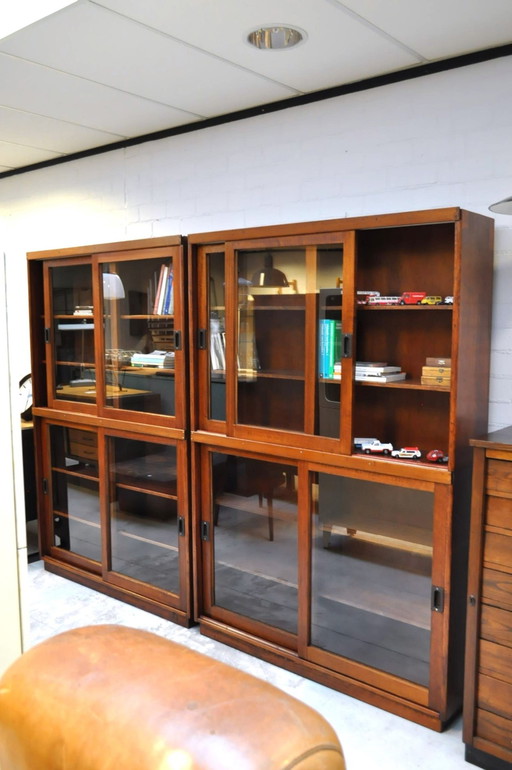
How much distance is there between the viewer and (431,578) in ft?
7.71

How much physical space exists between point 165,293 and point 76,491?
1385mm

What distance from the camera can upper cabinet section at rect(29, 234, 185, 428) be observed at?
3.12 metres

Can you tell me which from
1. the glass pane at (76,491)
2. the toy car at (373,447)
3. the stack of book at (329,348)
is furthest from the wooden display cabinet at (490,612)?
the glass pane at (76,491)

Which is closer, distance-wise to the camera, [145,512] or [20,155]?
[145,512]

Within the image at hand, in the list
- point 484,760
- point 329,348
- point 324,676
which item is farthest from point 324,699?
point 329,348

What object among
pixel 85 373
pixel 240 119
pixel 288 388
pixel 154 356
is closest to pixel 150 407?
pixel 154 356

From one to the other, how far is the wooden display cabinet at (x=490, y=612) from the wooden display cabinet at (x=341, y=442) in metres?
0.14

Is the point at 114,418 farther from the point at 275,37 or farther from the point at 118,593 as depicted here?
the point at 275,37

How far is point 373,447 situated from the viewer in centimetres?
244

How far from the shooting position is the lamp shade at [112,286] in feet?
10.9

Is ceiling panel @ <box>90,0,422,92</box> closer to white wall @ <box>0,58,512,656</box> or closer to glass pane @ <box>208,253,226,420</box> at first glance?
white wall @ <box>0,58,512,656</box>

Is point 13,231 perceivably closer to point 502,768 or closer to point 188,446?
point 188,446

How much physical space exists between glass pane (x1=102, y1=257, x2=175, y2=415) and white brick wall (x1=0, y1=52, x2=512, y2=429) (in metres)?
0.43

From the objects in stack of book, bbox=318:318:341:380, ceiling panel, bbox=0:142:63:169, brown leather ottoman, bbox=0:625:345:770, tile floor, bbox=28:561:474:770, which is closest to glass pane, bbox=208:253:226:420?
stack of book, bbox=318:318:341:380
